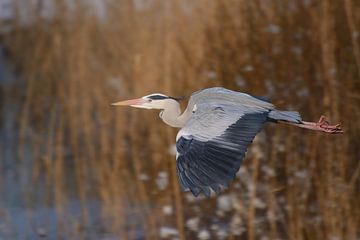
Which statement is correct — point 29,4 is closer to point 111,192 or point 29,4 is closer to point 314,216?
point 111,192

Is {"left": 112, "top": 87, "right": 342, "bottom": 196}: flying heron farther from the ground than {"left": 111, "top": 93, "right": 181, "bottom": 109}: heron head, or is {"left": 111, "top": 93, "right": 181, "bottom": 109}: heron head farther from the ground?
{"left": 111, "top": 93, "right": 181, "bottom": 109}: heron head

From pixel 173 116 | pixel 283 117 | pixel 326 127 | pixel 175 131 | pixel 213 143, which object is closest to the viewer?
pixel 213 143

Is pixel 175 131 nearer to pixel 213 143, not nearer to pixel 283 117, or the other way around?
pixel 283 117

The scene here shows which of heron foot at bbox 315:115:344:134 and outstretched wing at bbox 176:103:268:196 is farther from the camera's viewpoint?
heron foot at bbox 315:115:344:134

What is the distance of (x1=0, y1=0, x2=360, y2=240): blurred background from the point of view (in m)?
4.54

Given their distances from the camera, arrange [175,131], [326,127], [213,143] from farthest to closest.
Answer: [175,131] < [326,127] < [213,143]

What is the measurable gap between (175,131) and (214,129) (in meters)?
1.73

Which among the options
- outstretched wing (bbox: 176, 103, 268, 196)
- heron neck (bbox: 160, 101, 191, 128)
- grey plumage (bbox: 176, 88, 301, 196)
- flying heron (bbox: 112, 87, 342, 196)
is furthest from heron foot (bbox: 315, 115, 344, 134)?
heron neck (bbox: 160, 101, 191, 128)

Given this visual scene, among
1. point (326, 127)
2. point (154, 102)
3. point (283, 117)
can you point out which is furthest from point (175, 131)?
point (283, 117)

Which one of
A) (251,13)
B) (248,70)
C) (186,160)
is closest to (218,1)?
(251,13)

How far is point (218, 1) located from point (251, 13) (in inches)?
8.1

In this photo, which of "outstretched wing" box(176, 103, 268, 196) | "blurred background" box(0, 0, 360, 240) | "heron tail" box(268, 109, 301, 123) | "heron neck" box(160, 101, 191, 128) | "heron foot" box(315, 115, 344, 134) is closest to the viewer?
"outstretched wing" box(176, 103, 268, 196)

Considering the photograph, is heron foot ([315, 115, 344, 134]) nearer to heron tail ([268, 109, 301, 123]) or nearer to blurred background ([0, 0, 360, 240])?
heron tail ([268, 109, 301, 123])

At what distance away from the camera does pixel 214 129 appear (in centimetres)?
349
